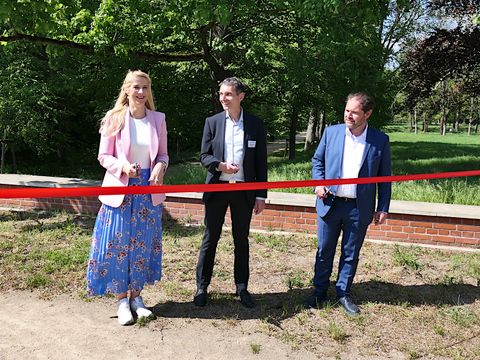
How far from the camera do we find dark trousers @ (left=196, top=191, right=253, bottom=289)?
12.6ft

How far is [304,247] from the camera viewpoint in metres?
5.77

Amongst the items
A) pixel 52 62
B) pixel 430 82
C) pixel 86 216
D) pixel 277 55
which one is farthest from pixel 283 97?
pixel 86 216

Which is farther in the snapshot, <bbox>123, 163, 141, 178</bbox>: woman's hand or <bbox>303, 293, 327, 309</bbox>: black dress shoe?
<bbox>303, 293, 327, 309</bbox>: black dress shoe

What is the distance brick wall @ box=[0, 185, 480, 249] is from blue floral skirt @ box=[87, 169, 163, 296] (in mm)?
2842

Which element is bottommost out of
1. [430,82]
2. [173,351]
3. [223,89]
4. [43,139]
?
[173,351]

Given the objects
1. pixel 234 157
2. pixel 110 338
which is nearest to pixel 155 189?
pixel 234 157

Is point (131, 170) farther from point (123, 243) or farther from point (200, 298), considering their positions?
point (200, 298)

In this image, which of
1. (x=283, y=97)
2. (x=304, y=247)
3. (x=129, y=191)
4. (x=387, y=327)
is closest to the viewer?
(x=129, y=191)

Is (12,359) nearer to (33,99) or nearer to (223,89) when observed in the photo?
(223,89)

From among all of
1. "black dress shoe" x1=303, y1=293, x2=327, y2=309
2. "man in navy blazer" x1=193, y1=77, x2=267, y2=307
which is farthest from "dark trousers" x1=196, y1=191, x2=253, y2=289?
"black dress shoe" x1=303, y1=293, x2=327, y2=309

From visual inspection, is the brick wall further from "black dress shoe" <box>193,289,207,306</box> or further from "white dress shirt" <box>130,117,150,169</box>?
"white dress shirt" <box>130,117,150,169</box>

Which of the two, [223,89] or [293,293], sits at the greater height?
[223,89]

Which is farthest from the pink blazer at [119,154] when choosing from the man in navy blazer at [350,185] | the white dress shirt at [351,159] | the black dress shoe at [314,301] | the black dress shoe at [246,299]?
the black dress shoe at [314,301]

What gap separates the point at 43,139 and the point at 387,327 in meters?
11.5
